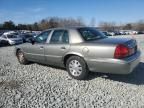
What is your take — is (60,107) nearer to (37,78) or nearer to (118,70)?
(118,70)

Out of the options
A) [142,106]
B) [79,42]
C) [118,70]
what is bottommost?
[142,106]

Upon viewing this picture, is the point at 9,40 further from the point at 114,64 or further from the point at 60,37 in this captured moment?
the point at 114,64

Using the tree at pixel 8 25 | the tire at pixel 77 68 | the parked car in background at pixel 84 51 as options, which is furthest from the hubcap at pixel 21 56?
the tree at pixel 8 25

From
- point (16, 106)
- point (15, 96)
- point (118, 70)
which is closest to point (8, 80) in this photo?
point (15, 96)

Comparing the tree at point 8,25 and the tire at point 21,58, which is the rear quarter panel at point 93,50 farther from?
the tree at point 8,25

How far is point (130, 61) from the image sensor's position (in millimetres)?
4746

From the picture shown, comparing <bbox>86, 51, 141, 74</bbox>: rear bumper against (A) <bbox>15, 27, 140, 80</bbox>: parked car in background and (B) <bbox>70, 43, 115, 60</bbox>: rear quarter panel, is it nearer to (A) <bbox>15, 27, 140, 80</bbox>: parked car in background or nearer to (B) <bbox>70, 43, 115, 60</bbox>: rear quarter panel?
(A) <bbox>15, 27, 140, 80</bbox>: parked car in background

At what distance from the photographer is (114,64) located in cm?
470

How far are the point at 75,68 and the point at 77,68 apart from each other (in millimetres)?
68

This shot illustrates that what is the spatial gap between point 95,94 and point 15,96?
189 centimetres

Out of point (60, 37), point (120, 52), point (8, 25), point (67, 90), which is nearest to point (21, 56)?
point (60, 37)

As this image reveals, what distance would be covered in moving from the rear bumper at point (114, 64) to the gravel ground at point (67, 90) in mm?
430

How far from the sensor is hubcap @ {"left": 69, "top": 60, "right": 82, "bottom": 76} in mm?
5453

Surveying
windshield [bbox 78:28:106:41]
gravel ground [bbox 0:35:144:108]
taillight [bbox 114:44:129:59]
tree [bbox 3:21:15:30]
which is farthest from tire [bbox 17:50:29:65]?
tree [bbox 3:21:15:30]
